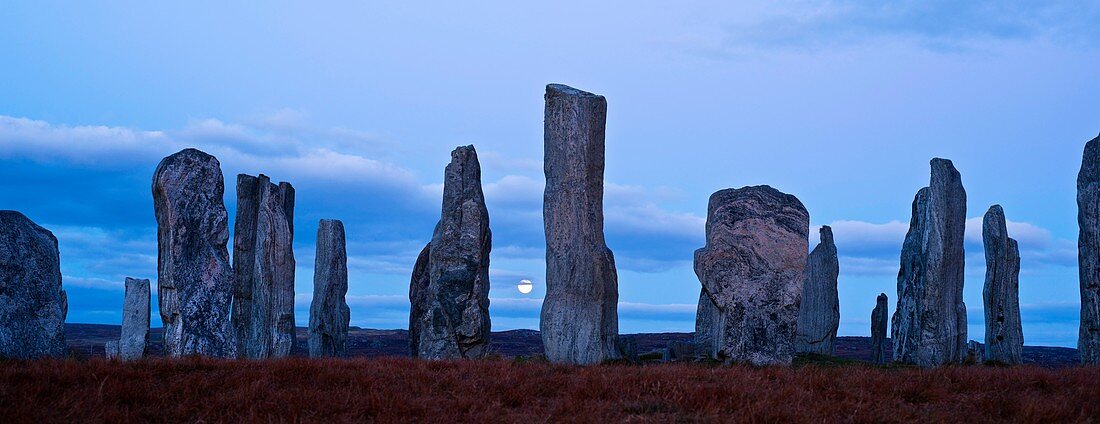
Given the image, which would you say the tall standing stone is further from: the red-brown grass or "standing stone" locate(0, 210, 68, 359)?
"standing stone" locate(0, 210, 68, 359)

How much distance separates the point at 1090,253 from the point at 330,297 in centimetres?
1515

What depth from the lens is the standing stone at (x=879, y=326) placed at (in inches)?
1055

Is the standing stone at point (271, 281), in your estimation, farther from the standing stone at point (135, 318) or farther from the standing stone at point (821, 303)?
the standing stone at point (821, 303)

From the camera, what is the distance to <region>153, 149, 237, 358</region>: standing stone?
1634cm

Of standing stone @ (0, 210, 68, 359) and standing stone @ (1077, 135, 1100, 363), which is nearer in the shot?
standing stone @ (0, 210, 68, 359)

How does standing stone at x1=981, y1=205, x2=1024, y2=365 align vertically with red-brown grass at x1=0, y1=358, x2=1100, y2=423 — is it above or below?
above

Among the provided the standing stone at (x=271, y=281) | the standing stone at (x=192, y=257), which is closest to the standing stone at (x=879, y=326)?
the standing stone at (x=271, y=281)

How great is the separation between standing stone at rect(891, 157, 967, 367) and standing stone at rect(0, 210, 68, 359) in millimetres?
15101

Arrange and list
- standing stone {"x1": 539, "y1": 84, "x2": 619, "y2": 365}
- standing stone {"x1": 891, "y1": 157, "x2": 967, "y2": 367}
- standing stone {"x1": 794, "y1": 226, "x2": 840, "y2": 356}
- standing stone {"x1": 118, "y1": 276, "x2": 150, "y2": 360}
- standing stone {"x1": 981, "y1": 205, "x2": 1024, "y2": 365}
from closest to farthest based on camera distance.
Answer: standing stone {"x1": 539, "y1": 84, "x2": 619, "y2": 365} < standing stone {"x1": 118, "y1": 276, "x2": 150, "y2": 360} < standing stone {"x1": 891, "y1": 157, "x2": 967, "y2": 367} < standing stone {"x1": 981, "y1": 205, "x2": 1024, "y2": 365} < standing stone {"x1": 794, "y1": 226, "x2": 840, "y2": 356}

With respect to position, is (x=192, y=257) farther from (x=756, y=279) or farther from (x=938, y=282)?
(x=938, y=282)

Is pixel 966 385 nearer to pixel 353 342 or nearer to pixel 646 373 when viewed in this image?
pixel 646 373

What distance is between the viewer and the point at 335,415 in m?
10.4

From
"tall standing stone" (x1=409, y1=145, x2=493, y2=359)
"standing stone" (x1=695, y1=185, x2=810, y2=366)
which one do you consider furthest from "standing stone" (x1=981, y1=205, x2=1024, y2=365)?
"tall standing stone" (x1=409, y1=145, x2=493, y2=359)

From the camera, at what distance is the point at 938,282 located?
2014 centimetres
